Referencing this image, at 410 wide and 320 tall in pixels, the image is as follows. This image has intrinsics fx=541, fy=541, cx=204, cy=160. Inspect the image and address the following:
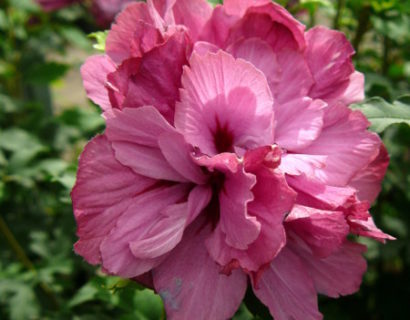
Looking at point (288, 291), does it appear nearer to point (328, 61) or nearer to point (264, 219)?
point (264, 219)

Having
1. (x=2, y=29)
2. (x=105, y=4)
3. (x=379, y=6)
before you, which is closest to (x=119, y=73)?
(x=379, y=6)

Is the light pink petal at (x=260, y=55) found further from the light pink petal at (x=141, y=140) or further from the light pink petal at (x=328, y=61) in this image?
the light pink petal at (x=141, y=140)

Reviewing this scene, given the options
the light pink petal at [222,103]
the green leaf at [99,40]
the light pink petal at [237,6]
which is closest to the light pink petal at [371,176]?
the light pink petal at [222,103]

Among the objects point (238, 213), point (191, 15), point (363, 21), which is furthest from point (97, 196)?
point (363, 21)

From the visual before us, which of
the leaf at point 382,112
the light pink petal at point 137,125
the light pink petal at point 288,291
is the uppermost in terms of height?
the light pink petal at point 137,125

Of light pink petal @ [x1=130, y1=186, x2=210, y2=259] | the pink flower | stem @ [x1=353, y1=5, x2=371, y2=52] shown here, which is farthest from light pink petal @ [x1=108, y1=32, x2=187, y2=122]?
stem @ [x1=353, y1=5, x2=371, y2=52]

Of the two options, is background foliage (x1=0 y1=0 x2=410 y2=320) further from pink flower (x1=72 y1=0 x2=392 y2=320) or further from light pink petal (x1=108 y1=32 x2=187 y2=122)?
light pink petal (x1=108 y1=32 x2=187 y2=122)

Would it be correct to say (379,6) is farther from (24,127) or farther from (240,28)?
(24,127)
